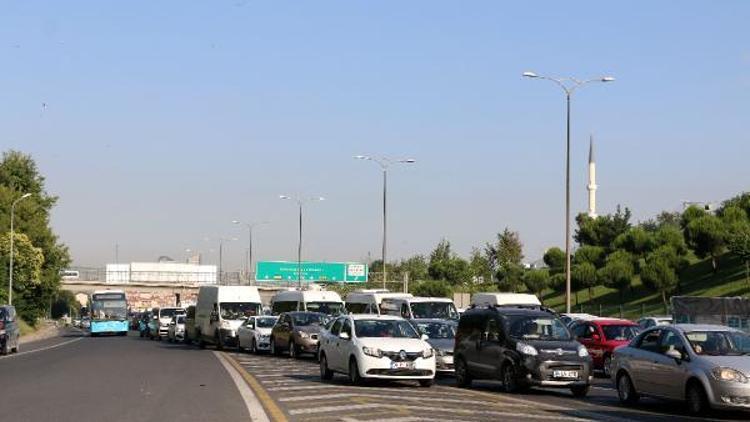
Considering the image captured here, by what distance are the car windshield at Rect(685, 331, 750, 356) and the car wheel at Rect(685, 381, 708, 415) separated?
2.11ft

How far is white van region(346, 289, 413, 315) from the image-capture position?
43656mm

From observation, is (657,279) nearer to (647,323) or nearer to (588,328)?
(647,323)

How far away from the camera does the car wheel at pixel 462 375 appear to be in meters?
23.3

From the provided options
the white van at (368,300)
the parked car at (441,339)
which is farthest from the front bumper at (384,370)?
the white van at (368,300)

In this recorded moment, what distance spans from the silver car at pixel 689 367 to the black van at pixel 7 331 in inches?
1068

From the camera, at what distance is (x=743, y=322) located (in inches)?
1495

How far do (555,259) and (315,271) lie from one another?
21.8 metres

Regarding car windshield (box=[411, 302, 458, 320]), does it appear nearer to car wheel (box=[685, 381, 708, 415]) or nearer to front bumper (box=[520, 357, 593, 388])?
front bumper (box=[520, 357, 593, 388])

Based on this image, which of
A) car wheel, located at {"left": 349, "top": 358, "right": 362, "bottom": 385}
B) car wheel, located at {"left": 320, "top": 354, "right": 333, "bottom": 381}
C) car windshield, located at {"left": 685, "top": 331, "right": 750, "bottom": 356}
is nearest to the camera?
car windshield, located at {"left": 685, "top": 331, "right": 750, "bottom": 356}

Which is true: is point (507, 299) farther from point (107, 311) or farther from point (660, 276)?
point (107, 311)

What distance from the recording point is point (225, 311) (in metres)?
45.2

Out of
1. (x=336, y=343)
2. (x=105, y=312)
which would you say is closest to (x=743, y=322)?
(x=336, y=343)

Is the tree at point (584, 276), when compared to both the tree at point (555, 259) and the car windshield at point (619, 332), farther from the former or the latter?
the car windshield at point (619, 332)

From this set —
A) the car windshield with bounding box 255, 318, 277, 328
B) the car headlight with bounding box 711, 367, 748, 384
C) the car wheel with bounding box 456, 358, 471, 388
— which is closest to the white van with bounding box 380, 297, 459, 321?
the car windshield with bounding box 255, 318, 277, 328
